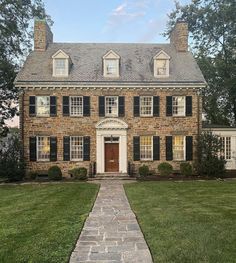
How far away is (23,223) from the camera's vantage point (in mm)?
8727

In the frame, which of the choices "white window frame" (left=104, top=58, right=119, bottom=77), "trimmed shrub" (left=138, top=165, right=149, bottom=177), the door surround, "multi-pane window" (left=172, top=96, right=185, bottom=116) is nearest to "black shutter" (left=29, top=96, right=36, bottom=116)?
the door surround

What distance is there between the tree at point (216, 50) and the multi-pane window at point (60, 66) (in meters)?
12.7

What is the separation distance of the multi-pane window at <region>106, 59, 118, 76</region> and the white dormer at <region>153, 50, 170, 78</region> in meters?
2.75

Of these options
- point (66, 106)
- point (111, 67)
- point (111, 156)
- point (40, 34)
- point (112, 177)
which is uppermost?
point (40, 34)

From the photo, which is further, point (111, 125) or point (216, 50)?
point (216, 50)

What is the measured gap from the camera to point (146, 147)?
24.0 metres

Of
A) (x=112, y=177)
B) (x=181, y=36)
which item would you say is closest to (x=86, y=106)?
(x=112, y=177)

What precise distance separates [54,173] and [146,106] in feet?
24.8

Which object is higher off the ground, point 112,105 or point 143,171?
point 112,105

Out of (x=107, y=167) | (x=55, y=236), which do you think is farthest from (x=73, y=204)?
(x=107, y=167)

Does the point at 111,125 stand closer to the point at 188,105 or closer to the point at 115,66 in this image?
the point at 115,66

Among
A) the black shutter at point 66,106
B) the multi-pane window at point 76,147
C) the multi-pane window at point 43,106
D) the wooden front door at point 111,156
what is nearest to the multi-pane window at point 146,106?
the wooden front door at point 111,156

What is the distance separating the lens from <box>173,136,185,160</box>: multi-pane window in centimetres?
2402

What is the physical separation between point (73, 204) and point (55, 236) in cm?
465
